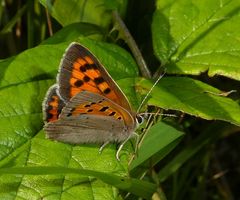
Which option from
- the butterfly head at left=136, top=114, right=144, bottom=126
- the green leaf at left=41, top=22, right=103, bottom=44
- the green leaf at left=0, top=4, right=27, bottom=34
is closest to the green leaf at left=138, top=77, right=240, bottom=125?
the butterfly head at left=136, top=114, right=144, bottom=126

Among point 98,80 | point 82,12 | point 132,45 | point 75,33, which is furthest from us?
point 82,12

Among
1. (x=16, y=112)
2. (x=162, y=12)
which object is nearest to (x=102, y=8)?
(x=162, y=12)

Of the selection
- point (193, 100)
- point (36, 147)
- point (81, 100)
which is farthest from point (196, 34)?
point (36, 147)

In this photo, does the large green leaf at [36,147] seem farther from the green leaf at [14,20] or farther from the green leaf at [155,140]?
the green leaf at [14,20]

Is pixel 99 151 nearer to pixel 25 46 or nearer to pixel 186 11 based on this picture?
pixel 186 11

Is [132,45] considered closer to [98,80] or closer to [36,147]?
[98,80]

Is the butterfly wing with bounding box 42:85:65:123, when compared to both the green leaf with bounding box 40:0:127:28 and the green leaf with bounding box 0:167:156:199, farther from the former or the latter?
the green leaf with bounding box 40:0:127:28
